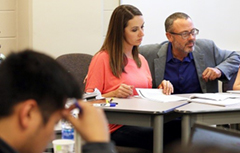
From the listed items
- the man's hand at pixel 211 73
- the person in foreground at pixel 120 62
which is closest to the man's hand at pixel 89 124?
the person in foreground at pixel 120 62

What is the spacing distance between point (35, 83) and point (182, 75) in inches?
114

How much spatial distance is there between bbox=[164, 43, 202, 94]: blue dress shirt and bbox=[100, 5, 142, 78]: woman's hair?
54cm

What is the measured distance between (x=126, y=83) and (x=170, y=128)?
1.48 ft

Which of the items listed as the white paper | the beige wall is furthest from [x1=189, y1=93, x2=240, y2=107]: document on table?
the beige wall

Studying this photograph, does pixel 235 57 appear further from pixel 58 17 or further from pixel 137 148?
pixel 58 17

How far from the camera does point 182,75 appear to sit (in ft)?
12.1

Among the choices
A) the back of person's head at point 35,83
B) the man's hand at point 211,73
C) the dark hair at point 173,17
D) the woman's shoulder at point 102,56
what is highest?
the dark hair at point 173,17

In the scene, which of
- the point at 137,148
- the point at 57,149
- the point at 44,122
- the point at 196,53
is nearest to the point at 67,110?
the point at 44,122

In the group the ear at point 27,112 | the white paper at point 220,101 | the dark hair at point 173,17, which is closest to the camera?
the ear at point 27,112

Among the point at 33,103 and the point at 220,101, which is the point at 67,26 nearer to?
the point at 220,101

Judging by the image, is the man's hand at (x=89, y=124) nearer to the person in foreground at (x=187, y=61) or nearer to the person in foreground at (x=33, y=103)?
the person in foreground at (x=33, y=103)

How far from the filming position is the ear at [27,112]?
840 millimetres

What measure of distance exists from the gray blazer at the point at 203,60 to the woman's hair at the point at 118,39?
1.60 feet

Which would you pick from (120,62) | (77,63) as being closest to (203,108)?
(120,62)
